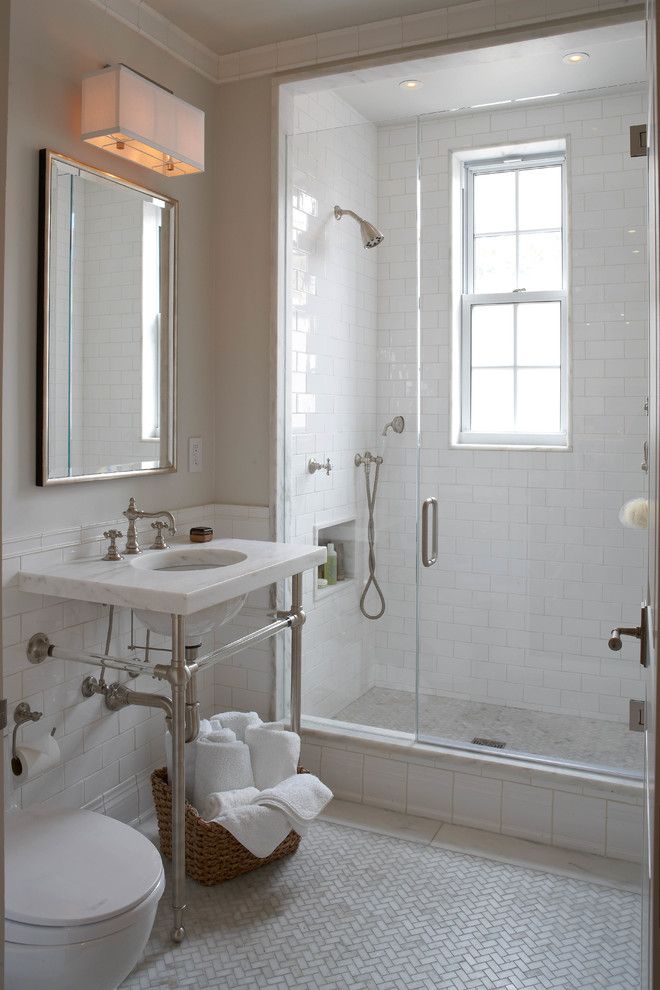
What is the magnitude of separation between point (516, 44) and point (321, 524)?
5.90ft

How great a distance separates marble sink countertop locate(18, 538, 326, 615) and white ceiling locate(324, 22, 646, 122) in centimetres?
176

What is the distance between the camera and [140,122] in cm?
236

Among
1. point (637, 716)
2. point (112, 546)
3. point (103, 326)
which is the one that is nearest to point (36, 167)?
point (103, 326)

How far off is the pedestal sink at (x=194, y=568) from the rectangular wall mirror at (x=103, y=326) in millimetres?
311

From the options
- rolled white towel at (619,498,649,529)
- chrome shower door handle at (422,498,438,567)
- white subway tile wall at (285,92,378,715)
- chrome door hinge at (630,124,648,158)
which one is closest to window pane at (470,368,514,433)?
chrome shower door handle at (422,498,438,567)

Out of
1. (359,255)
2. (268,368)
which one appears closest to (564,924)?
(268,368)

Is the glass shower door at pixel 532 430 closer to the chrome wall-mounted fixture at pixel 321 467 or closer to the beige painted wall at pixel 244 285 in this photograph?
the chrome wall-mounted fixture at pixel 321 467

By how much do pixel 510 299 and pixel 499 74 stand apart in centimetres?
88

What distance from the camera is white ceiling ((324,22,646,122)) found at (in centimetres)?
266

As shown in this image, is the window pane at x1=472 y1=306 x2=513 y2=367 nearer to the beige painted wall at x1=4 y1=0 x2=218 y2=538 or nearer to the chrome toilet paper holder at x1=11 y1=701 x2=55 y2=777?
the beige painted wall at x1=4 y1=0 x2=218 y2=538

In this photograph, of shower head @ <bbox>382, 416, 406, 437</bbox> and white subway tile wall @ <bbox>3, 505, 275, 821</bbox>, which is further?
shower head @ <bbox>382, 416, 406, 437</bbox>

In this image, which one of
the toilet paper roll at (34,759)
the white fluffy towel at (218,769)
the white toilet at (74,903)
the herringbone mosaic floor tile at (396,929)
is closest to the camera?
the white toilet at (74,903)

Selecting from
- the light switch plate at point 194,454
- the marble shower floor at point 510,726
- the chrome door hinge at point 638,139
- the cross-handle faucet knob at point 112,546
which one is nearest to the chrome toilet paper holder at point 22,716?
the cross-handle faucet knob at point 112,546

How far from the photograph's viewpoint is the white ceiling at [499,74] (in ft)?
8.72
